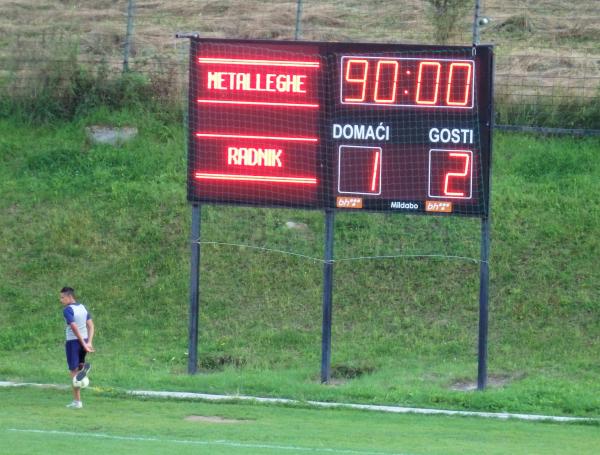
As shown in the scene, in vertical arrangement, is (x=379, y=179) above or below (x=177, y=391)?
above

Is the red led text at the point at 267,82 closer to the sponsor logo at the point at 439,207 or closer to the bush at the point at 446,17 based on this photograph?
the sponsor logo at the point at 439,207

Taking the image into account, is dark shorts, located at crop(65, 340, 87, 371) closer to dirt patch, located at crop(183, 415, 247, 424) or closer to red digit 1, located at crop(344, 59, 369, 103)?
dirt patch, located at crop(183, 415, 247, 424)

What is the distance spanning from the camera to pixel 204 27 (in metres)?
29.3

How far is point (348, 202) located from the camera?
52.5 feet

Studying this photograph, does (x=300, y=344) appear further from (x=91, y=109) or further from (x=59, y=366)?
(x=91, y=109)

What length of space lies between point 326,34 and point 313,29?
562 mm

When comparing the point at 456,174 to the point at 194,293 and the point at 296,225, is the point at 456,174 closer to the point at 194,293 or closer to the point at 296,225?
the point at 194,293

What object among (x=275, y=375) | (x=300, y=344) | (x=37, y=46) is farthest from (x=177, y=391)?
(x=37, y=46)

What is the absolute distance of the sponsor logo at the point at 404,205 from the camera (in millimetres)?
15789

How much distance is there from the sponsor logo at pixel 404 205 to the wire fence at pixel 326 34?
8.44 meters

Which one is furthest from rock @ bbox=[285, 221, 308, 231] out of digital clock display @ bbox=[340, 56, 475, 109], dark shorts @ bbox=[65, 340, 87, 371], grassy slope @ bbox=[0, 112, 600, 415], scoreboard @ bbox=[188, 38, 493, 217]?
dark shorts @ bbox=[65, 340, 87, 371]

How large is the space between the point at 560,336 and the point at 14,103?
1402 centimetres

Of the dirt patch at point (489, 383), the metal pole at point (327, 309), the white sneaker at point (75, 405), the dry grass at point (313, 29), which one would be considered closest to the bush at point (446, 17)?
the dry grass at point (313, 29)

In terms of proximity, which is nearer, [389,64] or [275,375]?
[389,64]
